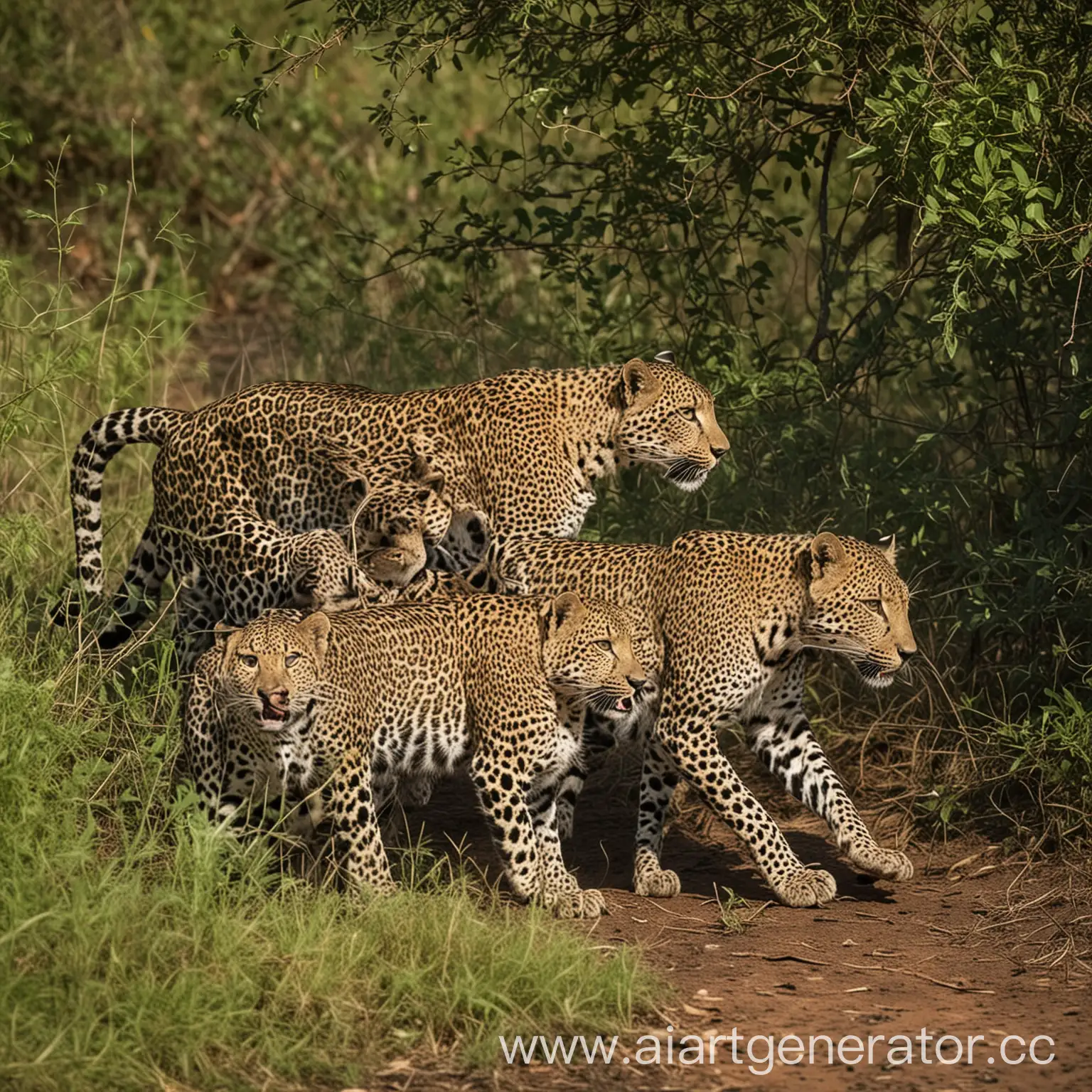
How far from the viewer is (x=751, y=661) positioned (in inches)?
341

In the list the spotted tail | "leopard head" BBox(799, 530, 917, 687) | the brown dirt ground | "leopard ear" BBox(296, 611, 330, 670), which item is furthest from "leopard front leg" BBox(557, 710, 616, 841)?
the spotted tail

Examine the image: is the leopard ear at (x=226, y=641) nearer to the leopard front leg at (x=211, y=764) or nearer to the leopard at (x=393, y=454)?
the leopard front leg at (x=211, y=764)

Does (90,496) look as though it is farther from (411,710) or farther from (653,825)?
(653,825)

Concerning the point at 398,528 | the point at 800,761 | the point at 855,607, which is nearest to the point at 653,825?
the point at 800,761

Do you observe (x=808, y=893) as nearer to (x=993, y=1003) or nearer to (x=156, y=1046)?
(x=993, y=1003)

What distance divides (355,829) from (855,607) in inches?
95.2

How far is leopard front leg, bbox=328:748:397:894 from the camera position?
779 cm

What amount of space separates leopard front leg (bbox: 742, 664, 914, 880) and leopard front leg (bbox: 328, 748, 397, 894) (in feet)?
6.58

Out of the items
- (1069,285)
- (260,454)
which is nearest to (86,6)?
(260,454)

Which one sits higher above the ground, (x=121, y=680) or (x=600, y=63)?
(x=600, y=63)

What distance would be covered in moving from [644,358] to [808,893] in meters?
3.95

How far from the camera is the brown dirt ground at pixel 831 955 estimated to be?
664cm

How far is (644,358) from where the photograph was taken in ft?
37.6

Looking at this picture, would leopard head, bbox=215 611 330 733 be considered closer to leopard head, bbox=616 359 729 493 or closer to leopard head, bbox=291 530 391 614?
leopard head, bbox=291 530 391 614
